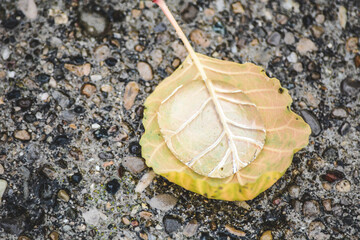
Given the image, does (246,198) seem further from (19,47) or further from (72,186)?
(19,47)

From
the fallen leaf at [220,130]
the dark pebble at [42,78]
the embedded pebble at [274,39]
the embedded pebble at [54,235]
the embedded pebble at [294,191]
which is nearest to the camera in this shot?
the fallen leaf at [220,130]

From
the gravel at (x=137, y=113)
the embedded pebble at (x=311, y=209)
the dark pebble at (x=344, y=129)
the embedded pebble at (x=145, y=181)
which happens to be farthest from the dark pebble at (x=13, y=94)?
the dark pebble at (x=344, y=129)

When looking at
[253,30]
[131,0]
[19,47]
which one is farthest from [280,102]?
[19,47]

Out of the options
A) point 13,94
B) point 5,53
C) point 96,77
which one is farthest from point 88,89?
point 5,53

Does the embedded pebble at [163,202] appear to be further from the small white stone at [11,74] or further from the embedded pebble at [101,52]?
the small white stone at [11,74]

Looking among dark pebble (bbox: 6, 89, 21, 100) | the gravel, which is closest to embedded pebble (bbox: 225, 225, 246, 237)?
the gravel

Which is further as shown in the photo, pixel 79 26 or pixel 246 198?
pixel 79 26

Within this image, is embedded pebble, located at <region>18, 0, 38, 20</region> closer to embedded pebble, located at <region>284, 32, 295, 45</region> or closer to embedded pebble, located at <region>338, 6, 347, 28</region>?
embedded pebble, located at <region>284, 32, 295, 45</region>
